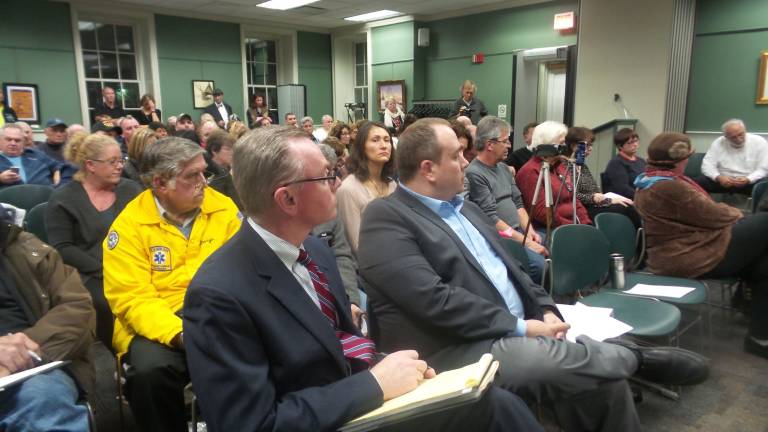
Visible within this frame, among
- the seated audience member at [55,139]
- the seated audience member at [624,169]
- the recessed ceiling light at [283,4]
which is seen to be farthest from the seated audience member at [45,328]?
the recessed ceiling light at [283,4]

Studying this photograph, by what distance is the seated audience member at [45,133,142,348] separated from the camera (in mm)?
2428

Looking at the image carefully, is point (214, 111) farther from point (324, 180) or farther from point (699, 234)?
point (324, 180)

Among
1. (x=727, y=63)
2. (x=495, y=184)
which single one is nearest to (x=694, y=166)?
(x=727, y=63)

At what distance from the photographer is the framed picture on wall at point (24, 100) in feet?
26.9

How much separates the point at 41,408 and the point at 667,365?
6.28ft

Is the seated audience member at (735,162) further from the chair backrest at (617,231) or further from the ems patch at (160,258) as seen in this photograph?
the ems patch at (160,258)

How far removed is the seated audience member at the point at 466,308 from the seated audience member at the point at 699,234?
1.42 metres

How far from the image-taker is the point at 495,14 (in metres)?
9.80

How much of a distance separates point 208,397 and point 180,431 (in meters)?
0.92

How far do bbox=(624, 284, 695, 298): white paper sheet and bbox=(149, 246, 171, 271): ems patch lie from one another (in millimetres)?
2286

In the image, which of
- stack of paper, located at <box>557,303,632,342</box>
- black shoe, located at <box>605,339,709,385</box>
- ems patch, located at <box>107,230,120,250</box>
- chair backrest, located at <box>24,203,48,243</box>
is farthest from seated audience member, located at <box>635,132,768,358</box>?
chair backrest, located at <box>24,203,48,243</box>

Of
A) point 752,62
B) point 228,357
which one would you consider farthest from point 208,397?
point 752,62

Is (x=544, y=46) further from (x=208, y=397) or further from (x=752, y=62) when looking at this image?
(x=208, y=397)

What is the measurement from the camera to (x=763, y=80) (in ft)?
22.2
